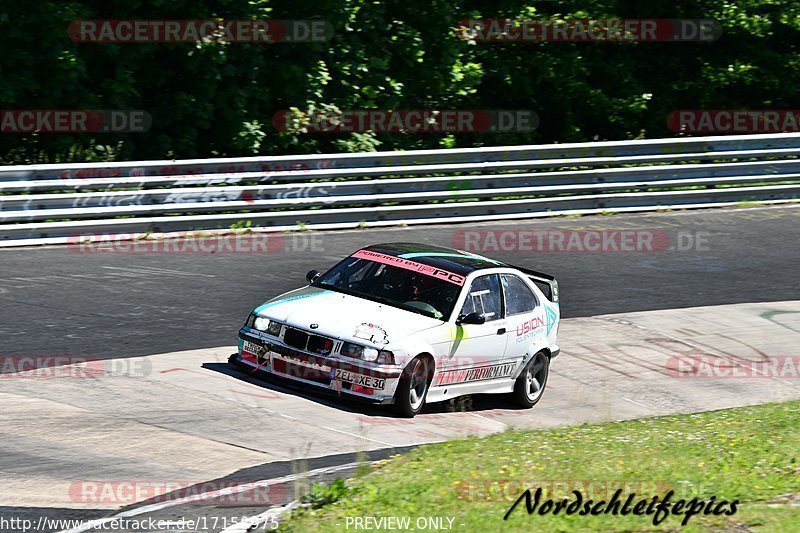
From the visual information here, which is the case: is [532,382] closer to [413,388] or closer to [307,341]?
[413,388]

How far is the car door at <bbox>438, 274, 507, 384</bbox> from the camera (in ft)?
38.1

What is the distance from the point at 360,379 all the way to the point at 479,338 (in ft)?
5.23

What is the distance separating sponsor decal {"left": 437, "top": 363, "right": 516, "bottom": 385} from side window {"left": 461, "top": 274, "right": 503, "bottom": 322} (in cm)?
52

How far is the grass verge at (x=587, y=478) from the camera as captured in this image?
7.32 metres

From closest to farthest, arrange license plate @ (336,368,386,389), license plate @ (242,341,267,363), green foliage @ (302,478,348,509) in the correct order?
green foliage @ (302,478,348,509)
license plate @ (336,368,386,389)
license plate @ (242,341,267,363)

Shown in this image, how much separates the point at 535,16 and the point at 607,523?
749 inches

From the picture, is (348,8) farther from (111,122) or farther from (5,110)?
(5,110)

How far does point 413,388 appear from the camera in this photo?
36.6 feet

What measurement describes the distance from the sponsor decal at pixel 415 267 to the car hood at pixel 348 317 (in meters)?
0.66

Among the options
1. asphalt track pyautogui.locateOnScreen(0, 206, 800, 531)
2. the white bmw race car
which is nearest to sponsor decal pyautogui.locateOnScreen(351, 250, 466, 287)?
the white bmw race car

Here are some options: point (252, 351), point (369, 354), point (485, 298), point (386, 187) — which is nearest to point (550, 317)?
point (485, 298)

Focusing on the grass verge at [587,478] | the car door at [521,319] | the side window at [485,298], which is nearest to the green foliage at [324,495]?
the grass verge at [587,478]

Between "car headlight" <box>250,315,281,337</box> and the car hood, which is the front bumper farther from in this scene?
the car hood

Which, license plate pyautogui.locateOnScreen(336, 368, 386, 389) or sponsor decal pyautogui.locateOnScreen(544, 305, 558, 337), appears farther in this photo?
sponsor decal pyautogui.locateOnScreen(544, 305, 558, 337)
